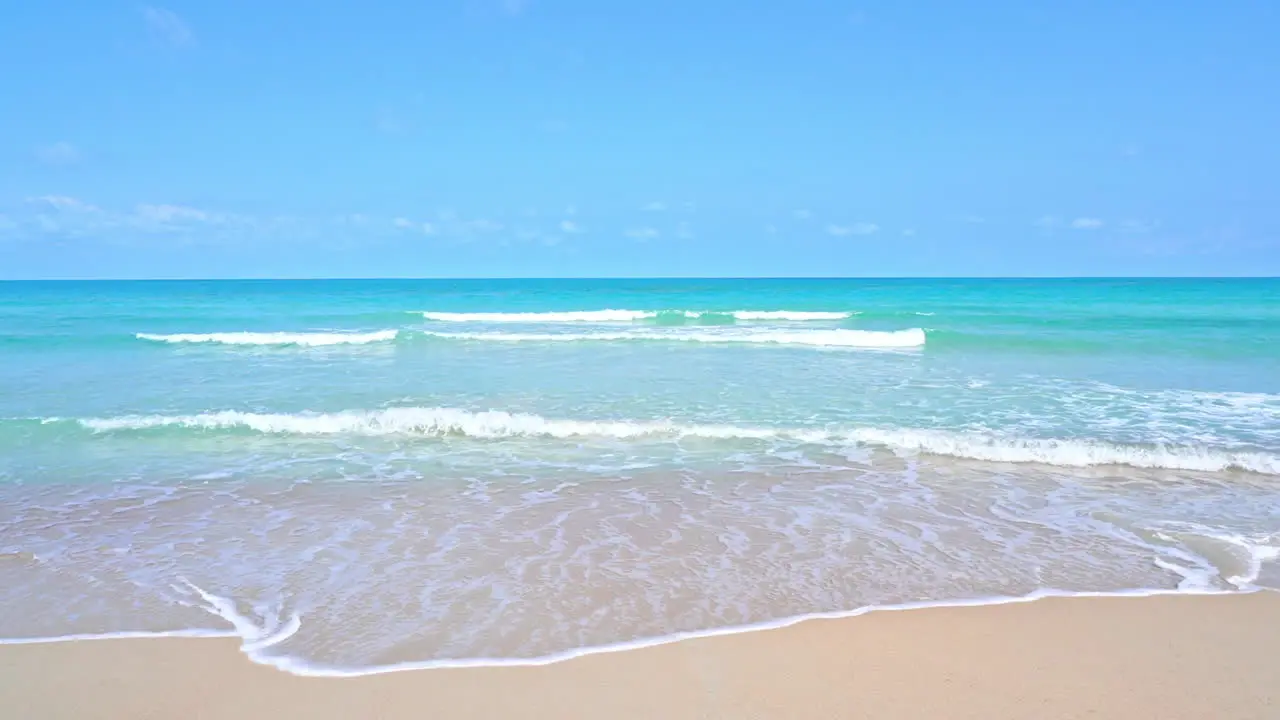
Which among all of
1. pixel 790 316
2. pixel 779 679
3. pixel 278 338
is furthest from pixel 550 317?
pixel 779 679

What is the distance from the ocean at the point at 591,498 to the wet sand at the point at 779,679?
23 cm

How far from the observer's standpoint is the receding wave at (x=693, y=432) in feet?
25.8

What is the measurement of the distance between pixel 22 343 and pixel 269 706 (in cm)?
2489

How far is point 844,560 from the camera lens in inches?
206

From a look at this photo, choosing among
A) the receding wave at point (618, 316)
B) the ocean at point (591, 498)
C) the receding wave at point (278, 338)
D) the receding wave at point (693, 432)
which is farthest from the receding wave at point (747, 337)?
the receding wave at point (693, 432)

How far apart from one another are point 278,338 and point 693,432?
17.8 m

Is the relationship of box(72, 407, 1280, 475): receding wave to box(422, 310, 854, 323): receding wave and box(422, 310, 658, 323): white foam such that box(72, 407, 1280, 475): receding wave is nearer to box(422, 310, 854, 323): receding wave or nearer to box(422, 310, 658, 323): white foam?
box(422, 310, 854, 323): receding wave

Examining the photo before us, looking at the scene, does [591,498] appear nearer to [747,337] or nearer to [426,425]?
[426,425]

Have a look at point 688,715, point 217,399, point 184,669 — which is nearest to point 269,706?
point 184,669

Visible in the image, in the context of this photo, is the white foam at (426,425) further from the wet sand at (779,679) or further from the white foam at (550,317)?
the white foam at (550,317)

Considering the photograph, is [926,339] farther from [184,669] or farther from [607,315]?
[184,669]

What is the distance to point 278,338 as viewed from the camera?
23.0 meters

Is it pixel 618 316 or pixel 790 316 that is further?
pixel 618 316

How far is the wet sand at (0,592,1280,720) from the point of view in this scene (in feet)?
10.9
